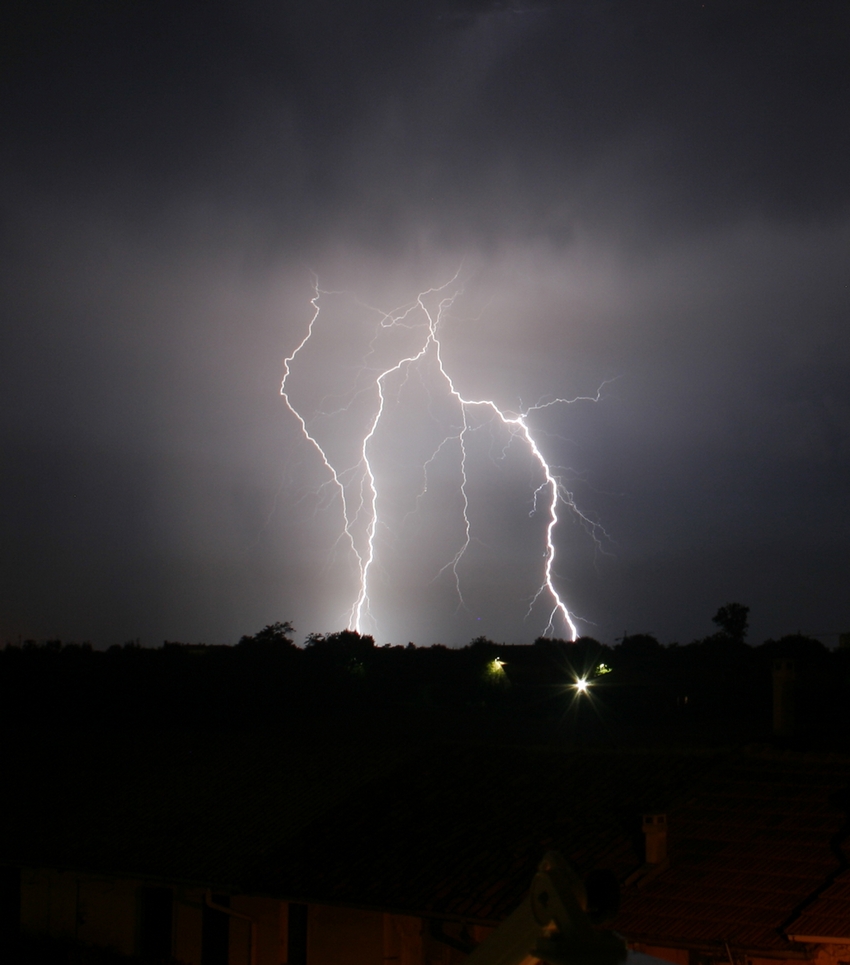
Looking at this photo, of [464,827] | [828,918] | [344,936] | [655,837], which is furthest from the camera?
[464,827]

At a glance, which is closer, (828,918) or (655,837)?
(828,918)

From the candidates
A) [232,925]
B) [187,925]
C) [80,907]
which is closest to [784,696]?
[232,925]

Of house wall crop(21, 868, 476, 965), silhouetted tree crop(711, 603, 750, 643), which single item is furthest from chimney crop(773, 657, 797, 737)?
silhouetted tree crop(711, 603, 750, 643)

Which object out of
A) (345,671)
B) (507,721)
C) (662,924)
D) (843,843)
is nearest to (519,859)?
(662,924)

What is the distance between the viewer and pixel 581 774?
1202 centimetres

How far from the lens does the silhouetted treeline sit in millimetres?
34250

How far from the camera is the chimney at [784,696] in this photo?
1295 centimetres

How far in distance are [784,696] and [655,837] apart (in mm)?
4974

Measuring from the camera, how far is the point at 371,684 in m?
45.1

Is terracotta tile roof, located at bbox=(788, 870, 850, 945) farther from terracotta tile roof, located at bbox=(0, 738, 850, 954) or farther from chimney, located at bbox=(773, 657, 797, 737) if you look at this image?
chimney, located at bbox=(773, 657, 797, 737)

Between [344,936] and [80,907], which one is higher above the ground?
[80,907]

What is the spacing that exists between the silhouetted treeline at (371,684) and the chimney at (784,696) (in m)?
13.8

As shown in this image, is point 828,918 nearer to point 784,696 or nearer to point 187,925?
point 784,696

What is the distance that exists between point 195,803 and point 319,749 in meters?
2.54
